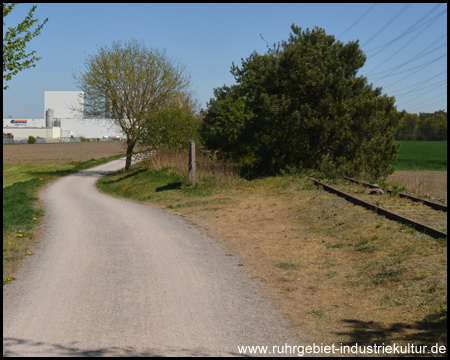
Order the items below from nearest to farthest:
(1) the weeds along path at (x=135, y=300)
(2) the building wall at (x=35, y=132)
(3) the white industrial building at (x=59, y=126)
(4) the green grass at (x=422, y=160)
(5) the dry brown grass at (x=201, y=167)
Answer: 1. (1) the weeds along path at (x=135, y=300)
2. (5) the dry brown grass at (x=201, y=167)
3. (4) the green grass at (x=422, y=160)
4. (2) the building wall at (x=35, y=132)
5. (3) the white industrial building at (x=59, y=126)

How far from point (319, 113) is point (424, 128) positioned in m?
146

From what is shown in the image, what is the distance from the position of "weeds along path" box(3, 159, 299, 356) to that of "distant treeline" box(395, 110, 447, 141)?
139 meters

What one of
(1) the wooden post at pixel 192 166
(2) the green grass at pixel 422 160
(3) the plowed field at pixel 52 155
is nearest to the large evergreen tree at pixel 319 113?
(1) the wooden post at pixel 192 166

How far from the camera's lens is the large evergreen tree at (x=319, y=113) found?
22.5 metres

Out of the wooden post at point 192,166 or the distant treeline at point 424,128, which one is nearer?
the wooden post at point 192,166

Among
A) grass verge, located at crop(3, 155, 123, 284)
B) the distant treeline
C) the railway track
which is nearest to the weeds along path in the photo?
grass verge, located at crop(3, 155, 123, 284)

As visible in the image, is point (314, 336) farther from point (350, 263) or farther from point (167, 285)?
point (350, 263)

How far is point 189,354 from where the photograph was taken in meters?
5.25

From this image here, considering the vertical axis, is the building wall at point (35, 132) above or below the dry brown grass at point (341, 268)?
above

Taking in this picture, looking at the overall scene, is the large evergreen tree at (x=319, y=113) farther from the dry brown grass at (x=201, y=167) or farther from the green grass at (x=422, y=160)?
the green grass at (x=422, y=160)

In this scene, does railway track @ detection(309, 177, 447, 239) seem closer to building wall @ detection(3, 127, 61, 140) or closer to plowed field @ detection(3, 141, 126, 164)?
plowed field @ detection(3, 141, 126, 164)

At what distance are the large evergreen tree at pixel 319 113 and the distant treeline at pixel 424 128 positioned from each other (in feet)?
404

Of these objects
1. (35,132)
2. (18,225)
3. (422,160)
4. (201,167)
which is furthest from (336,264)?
(35,132)

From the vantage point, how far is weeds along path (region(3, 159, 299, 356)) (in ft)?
18.5
